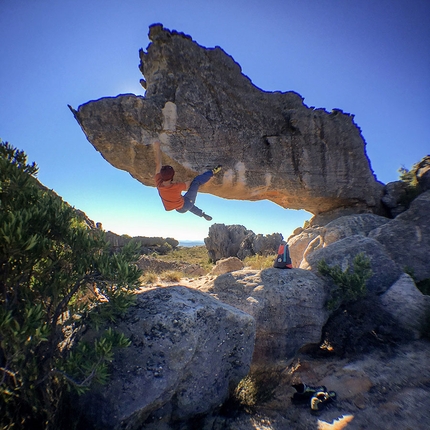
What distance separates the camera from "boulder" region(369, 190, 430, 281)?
8.95 meters

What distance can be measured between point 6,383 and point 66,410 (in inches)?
38.0

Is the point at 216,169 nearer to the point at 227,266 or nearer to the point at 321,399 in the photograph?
the point at 227,266

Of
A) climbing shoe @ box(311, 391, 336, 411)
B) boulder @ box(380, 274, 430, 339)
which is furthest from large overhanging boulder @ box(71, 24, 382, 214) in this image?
climbing shoe @ box(311, 391, 336, 411)

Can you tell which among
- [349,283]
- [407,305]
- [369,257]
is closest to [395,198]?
[369,257]

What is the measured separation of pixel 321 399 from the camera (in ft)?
15.5

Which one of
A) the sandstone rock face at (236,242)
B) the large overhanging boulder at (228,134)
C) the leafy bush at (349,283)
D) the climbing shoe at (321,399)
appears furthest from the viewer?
the sandstone rock face at (236,242)

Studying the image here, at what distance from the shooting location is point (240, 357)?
4867mm

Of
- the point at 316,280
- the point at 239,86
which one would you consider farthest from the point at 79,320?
the point at 239,86

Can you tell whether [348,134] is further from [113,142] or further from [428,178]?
[113,142]

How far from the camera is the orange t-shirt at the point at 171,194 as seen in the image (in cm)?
862

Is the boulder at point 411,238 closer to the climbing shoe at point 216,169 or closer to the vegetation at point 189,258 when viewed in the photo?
the climbing shoe at point 216,169

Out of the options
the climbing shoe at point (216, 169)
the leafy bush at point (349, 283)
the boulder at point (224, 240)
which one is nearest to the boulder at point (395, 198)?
the leafy bush at point (349, 283)

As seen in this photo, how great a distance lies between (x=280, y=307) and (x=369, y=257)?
11.8 ft

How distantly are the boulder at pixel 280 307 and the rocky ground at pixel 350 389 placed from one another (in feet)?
1.31
